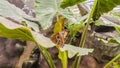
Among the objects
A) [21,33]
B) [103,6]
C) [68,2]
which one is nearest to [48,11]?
[68,2]

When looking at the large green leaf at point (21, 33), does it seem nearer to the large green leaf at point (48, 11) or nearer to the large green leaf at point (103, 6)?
the large green leaf at point (48, 11)

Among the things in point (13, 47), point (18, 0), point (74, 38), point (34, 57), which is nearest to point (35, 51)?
point (34, 57)

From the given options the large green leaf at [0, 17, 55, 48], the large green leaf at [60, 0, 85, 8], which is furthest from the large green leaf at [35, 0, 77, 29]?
the large green leaf at [0, 17, 55, 48]

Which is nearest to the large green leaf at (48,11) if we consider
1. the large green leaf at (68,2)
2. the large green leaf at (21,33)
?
the large green leaf at (68,2)

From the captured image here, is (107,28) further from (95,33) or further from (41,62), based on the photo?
(41,62)

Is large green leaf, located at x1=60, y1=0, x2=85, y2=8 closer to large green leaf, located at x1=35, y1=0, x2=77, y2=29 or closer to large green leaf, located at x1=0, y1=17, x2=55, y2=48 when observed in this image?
large green leaf, located at x1=35, y1=0, x2=77, y2=29
